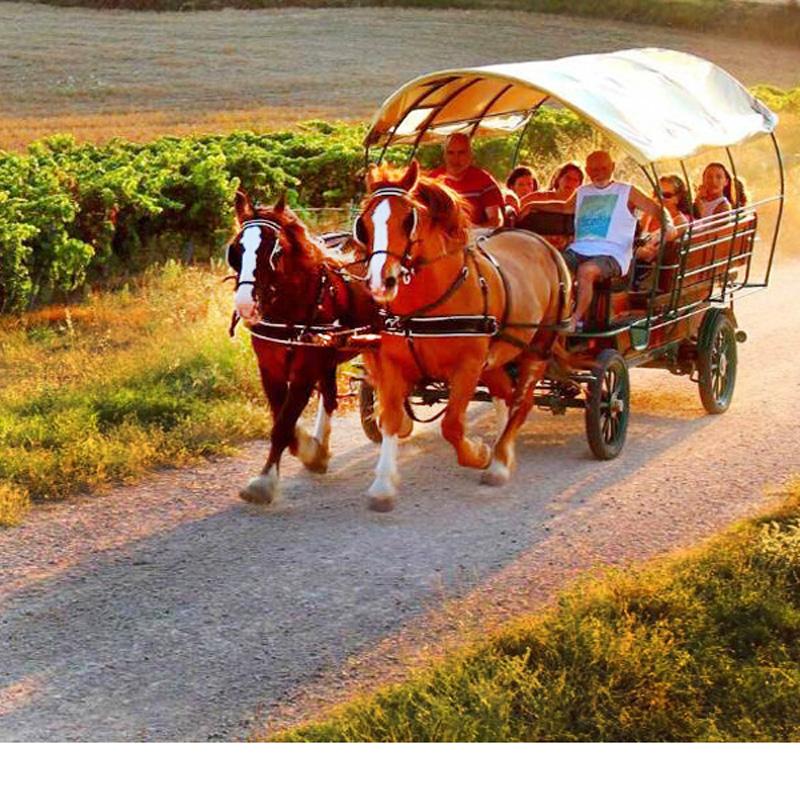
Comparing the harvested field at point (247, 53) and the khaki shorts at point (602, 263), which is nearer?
the khaki shorts at point (602, 263)

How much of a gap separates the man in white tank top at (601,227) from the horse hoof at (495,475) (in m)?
0.90

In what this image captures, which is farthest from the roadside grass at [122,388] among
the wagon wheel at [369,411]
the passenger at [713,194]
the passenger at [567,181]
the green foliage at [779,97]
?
the green foliage at [779,97]

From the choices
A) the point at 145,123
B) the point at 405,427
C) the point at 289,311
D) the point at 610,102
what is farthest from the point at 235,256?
the point at 145,123

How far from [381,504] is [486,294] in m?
1.02

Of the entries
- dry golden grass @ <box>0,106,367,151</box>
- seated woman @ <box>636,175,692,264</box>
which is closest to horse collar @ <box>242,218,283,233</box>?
seated woman @ <box>636,175,692,264</box>

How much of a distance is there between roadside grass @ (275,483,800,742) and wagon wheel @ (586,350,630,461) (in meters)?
1.82

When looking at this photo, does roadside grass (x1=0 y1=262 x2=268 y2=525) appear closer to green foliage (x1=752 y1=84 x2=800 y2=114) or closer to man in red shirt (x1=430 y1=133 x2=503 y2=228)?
man in red shirt (x1=430 y1=133 x2=503 y2=228)

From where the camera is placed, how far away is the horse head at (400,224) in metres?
5.77

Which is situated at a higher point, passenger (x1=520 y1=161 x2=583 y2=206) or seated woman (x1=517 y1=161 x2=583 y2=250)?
passenger (x1=520 y1=161 x2=583 y2=206)

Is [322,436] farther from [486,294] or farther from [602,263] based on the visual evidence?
[602,263]

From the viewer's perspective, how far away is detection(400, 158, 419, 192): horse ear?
5.86 metres

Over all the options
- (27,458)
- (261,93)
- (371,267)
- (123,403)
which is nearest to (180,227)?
(261,93)

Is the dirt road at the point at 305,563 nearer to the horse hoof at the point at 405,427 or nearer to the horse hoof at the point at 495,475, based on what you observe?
the horse hoof at the point at 495,475
